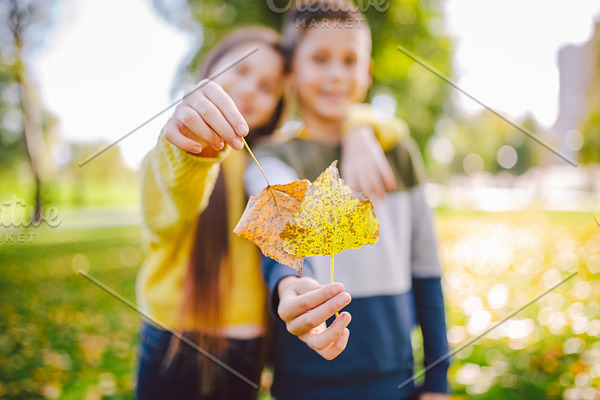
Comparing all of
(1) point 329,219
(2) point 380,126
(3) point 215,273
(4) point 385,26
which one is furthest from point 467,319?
(4) point 385,26

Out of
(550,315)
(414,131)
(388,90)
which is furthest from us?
(414,131)

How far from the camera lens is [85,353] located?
311 centimetres

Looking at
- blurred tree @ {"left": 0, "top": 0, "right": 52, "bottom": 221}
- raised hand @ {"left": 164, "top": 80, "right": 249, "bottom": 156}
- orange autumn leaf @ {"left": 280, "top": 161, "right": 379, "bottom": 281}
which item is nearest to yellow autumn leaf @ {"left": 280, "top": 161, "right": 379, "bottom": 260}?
orange autumn leaf @ {"left": 280, "top": 161, "right": 379, "bottom": 281}

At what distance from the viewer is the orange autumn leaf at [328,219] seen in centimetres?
45

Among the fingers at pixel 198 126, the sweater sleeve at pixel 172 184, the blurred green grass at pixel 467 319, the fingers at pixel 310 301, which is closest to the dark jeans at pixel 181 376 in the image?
the sweater sleeve at pixel 172 184

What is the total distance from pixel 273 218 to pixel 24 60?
157 inches

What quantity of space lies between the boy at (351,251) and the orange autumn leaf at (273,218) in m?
0.33

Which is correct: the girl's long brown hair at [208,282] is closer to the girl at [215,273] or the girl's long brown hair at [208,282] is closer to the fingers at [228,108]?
the girl at [215,273]

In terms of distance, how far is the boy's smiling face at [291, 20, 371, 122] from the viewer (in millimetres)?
1025

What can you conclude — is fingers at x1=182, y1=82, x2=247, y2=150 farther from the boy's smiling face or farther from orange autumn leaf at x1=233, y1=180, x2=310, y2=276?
the boy's smiling face

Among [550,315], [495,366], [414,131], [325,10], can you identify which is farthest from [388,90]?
[325,10]

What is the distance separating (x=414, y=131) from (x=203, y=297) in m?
11.0

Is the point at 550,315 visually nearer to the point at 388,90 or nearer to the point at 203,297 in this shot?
the point at 203,297

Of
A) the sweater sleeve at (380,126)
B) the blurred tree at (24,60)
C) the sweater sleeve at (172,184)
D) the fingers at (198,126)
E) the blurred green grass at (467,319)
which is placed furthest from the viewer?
the blurred tree at (24,60)
